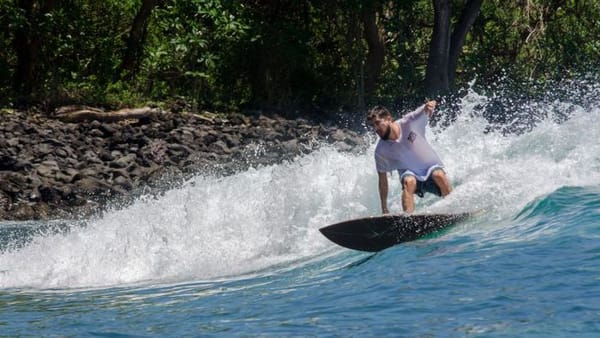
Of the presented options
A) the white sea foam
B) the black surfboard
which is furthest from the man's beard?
the black surfboard

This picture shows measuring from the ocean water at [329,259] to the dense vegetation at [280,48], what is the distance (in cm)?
908

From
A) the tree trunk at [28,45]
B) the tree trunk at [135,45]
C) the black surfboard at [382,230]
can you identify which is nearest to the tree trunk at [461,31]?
A: the tree trunk at [135,45]

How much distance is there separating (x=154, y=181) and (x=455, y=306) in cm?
1240

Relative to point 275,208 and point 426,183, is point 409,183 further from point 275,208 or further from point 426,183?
point 275,208

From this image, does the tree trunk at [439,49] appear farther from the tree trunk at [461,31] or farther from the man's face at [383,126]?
the man's face at [383,126]

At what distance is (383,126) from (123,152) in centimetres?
1077

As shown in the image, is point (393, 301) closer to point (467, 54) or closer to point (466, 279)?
point (466, 279)

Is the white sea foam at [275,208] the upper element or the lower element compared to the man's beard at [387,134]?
lower

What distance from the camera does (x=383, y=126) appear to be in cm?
1095

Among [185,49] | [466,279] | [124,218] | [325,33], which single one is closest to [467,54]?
[325,33]

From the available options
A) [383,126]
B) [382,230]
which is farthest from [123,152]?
[382,230]

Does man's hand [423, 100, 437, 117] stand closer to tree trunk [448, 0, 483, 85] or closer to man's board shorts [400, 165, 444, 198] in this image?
man's board shorts [400, 165, 444, 198]

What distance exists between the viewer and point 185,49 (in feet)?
80.1

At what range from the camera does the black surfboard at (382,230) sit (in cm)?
1008
